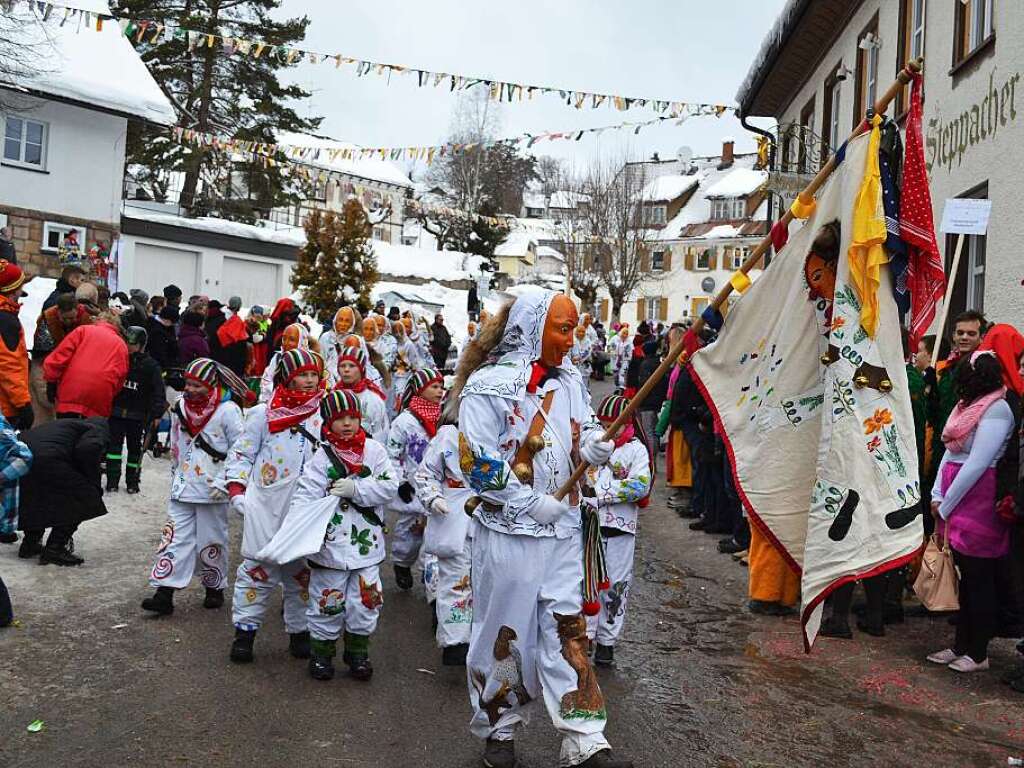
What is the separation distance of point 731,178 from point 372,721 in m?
59.0

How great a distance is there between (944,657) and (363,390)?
5.13m

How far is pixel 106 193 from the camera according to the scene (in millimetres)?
29406

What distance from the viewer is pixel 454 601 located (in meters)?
6.52

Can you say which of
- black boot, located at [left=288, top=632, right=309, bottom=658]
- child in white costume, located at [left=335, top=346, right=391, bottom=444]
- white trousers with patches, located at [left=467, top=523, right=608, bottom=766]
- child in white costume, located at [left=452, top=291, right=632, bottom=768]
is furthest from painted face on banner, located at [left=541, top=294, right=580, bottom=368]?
child in white costume, located at [left=335, top=346, right=391, bottom=444]

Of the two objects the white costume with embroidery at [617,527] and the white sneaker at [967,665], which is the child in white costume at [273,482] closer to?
the white costume with embroidery at [617,527]

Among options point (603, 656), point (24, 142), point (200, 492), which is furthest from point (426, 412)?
point (24, 142)

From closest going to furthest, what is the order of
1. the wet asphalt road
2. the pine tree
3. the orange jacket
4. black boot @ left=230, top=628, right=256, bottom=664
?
the wet asphalt road → black boot @ left=230, top=628, right=256, bottom=664 → the orange jacket → the pine tree

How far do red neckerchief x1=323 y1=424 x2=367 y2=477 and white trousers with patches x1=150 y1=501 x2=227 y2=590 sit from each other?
160 cm

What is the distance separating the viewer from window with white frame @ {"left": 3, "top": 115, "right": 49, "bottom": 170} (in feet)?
89.4

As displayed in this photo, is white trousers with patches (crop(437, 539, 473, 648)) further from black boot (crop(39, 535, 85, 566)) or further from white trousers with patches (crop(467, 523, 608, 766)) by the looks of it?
black boot (crop(39, 535, 85, 566))

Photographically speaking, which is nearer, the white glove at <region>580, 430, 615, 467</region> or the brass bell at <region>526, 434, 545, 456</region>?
the white glove at <region>580, 430, 615, 467</region>

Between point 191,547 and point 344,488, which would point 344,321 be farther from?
point 344,488

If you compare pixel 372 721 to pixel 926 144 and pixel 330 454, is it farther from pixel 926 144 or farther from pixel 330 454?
pixel 926 144

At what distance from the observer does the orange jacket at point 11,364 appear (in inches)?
320
